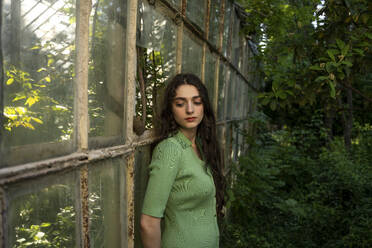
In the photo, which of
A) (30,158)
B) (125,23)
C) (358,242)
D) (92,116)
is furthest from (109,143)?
(358,242)

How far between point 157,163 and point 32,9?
2.61 ft

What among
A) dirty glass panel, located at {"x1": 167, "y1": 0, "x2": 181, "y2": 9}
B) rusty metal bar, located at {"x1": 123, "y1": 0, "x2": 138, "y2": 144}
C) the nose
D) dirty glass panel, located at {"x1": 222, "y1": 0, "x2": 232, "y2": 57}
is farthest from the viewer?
dirty glass panel, located at {"x1": 222, "y1": 0, "x2": 232, "y2": 57}

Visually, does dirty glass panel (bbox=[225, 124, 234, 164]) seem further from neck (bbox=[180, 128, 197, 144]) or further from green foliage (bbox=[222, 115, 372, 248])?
Result: neck (bbox=[180, 128, 197, 144])

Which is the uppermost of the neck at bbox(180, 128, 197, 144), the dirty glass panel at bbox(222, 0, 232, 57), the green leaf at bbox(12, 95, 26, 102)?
the dirty glass panel at bbox(222, 0, 232, 57)

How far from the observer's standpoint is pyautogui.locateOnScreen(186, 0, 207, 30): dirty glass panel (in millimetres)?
2182

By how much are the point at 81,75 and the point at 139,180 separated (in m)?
0.72

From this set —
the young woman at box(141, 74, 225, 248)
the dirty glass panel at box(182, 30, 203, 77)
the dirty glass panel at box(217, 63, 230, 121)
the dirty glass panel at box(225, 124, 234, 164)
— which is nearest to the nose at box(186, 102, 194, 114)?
the young woman at box(141, 74, 225, 248)

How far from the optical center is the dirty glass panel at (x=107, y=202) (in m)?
1.07

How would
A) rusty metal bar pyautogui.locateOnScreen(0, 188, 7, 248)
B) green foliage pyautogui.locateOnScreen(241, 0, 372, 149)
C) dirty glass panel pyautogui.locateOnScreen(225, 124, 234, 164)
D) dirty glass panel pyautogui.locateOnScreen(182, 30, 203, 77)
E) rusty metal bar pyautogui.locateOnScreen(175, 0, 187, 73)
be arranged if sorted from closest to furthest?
rusty metal bar pyautogui.locateOnScreen(0, 188, 7, 248), rusty metal bar pyautogui.locateOnScreen(175, 0, 187, 73), dirty glass panel pyautogui.locateOnScreen(182, 30, 203, 77), green foliage pyautogui.locateOnScreen(241, 0, 372, 149), dirty glass panel pyautogui.locateOnScreen(225, 124, 234, 164)

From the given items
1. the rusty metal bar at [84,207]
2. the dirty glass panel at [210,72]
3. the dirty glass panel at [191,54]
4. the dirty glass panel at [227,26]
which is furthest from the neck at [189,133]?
the dirty glass panel at [227,26]

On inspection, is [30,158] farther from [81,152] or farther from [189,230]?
[189,230]

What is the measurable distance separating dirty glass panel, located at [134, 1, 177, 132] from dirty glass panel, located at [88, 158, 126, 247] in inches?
9.9

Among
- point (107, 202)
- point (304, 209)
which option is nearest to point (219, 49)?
point (107, 202)

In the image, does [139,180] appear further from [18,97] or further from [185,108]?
[18,97]
